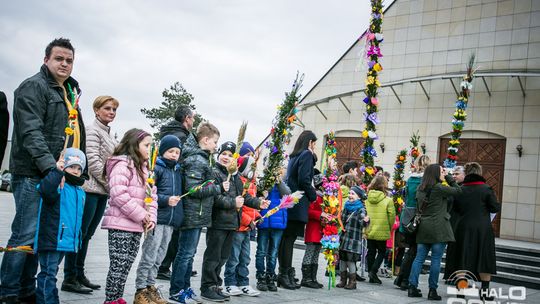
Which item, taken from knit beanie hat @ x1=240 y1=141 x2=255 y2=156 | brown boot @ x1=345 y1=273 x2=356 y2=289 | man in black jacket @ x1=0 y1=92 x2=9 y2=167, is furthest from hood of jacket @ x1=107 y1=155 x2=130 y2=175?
brown boot @ x1=345 y1=273 x2=356 y2=289

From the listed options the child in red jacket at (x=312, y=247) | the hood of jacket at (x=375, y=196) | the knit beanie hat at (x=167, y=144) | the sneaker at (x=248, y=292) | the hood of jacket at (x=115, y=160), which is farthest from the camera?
the hood of jacket at (x=375, y=196)

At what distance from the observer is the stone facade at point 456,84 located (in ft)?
52.6

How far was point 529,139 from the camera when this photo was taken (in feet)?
52.4

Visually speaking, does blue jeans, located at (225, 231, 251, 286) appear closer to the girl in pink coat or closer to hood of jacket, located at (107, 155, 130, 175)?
the girl in pink coat

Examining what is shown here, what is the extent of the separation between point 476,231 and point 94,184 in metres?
5.46

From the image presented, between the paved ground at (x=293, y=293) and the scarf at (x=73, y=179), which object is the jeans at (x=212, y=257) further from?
the scarf at (x=73, y=179)

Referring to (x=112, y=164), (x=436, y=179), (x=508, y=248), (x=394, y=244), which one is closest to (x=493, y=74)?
(x=508, y=248)

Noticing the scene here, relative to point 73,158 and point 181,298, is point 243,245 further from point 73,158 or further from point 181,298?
point 73,158

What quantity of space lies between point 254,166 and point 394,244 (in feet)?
15.3

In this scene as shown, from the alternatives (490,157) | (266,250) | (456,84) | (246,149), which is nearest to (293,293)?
(266,250)

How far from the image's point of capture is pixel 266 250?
22.1 feet

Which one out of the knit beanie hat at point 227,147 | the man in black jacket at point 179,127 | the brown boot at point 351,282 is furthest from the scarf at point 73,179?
the brown boot at point 351,282

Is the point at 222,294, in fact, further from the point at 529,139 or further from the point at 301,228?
the point at 529,139

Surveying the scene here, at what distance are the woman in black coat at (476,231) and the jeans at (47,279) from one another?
5.79m
